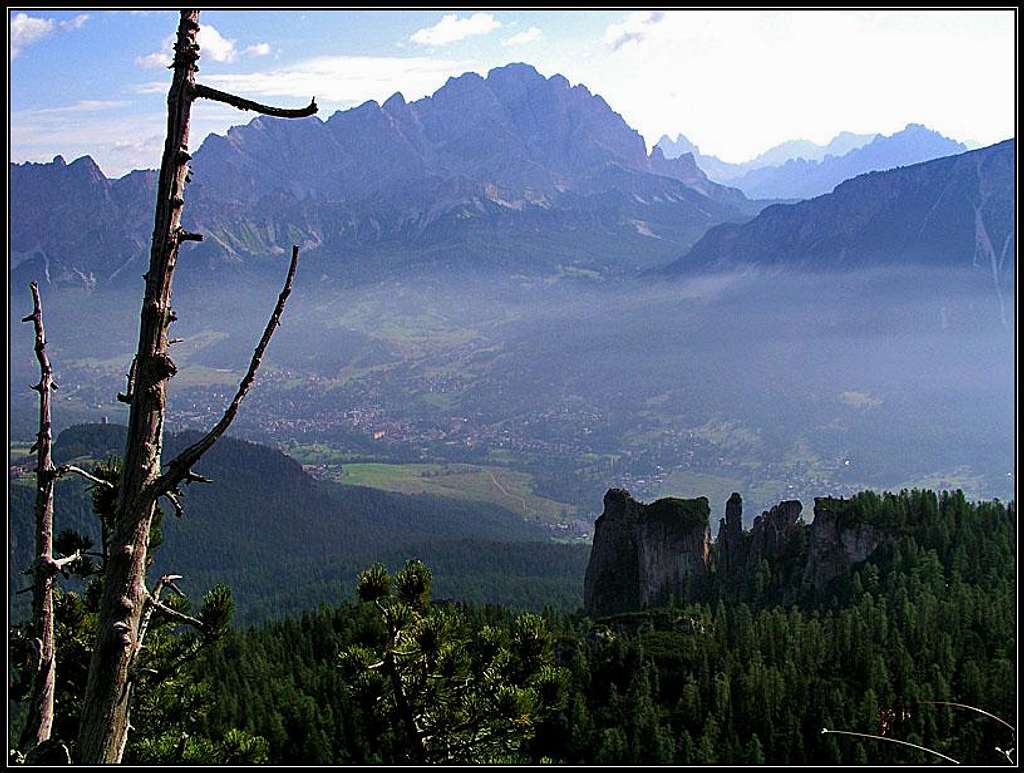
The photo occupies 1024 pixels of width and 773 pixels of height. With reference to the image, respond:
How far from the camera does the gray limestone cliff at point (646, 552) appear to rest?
192 ft

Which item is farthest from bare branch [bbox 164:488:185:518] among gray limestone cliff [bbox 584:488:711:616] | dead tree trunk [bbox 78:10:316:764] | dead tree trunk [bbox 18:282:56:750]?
gray limestone cliff [bbox 584:488:711:616]

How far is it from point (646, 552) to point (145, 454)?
56.6 meters

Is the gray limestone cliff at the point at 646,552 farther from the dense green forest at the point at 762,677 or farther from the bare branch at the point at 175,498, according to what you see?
the bare branch at the point at 175,498

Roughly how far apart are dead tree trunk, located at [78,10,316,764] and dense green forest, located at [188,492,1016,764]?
23.1 m

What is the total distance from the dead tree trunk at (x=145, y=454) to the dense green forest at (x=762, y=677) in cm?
2308

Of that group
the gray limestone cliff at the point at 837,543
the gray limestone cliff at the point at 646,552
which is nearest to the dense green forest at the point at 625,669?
the gray limestone cliff at the point at 837,543

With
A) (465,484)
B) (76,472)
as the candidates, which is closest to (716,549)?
(76,472)

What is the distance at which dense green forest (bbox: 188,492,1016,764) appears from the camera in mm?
31188

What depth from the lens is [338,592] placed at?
3607 inches

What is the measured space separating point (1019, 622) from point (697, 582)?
178 ft

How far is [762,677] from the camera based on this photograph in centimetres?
3578

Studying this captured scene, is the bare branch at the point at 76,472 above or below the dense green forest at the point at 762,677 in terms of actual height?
above

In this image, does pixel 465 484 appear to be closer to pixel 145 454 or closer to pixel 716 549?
pixel 716 549

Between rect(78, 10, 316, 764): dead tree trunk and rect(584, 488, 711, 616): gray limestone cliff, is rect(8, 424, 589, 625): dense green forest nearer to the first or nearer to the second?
rect(584, 488, 711, 616): gray limestone cliff
